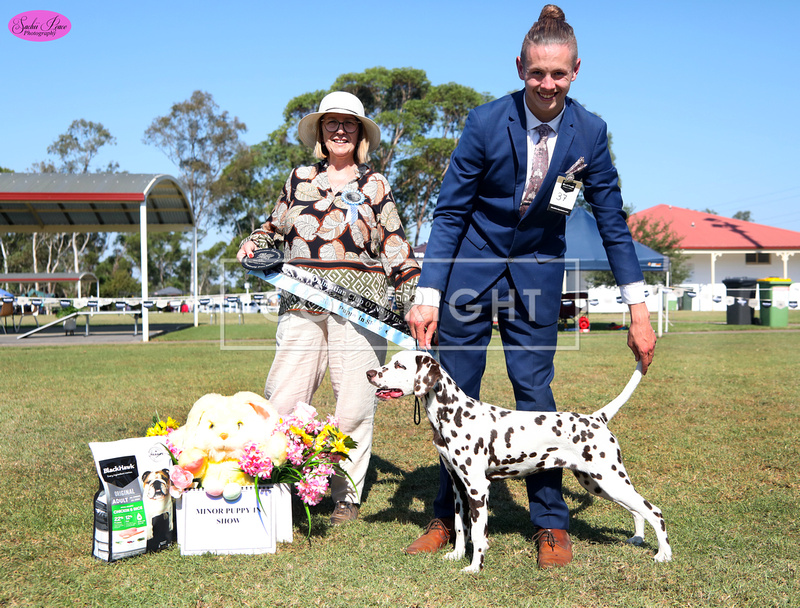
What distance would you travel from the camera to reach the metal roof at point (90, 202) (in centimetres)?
1769

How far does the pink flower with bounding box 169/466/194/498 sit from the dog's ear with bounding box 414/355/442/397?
3.88 ft

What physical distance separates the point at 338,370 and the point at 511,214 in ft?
4.66

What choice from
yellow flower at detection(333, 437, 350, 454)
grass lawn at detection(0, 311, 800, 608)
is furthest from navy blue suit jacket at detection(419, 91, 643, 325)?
grass lawn at detection(0, 311, 800, 608)

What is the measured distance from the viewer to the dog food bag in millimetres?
2949

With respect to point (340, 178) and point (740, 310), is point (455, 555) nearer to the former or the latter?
point (340, 178)

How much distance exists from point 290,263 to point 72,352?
37.5 feet

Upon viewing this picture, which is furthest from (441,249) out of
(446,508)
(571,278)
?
(571,278)

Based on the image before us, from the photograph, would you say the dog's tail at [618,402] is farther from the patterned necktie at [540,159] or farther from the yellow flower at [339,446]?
the yellow flower at [339,446]

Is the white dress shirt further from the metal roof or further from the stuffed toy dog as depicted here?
the metal roof

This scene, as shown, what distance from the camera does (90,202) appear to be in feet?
63.0

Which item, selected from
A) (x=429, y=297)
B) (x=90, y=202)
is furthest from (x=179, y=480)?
(x=90, y=202)

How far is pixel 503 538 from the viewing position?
131 inches

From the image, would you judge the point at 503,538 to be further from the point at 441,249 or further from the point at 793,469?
the point at 793,469

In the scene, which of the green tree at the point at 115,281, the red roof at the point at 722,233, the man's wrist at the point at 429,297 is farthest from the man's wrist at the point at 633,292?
the green tree at the point at 115,281
